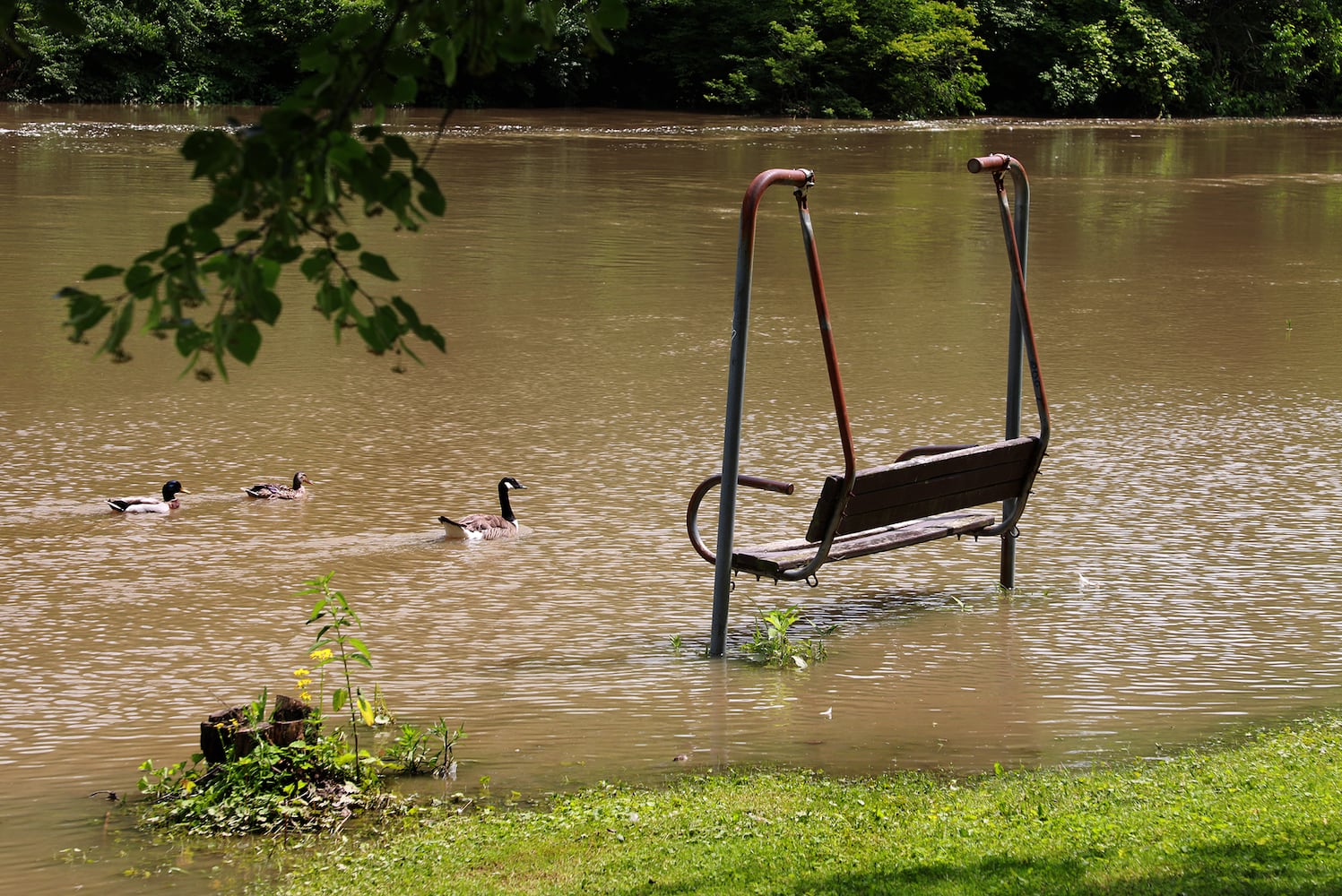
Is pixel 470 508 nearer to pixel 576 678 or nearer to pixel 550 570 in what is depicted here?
pixel 550 570

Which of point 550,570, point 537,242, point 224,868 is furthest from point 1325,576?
point 537,242

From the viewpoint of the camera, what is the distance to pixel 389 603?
24.0 feet

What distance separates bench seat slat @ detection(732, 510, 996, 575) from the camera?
254 inches

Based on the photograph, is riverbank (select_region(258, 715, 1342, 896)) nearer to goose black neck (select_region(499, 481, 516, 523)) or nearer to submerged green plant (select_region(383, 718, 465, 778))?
submerged green plant (select_region(383, 718, 465, 778))

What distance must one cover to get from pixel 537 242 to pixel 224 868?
13702 millimetres

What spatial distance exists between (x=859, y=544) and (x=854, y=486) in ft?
1.56

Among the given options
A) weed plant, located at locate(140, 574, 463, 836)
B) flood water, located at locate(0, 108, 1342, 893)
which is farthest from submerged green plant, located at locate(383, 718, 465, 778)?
flood water, located at locate(0, 108, 1342, 893)

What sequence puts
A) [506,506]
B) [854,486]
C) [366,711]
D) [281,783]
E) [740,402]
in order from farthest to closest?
[506,506] < [740,402] < [854,486] < [366,711] < [281,783]

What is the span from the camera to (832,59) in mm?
40469

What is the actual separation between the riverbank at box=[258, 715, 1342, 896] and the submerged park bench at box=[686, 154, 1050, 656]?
126cm

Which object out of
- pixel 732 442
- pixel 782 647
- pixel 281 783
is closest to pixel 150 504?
pixel 732 442

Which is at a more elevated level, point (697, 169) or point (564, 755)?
point (697, 169)

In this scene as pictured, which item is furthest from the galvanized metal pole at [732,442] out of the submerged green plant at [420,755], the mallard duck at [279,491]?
the mallard duck at [279,491]

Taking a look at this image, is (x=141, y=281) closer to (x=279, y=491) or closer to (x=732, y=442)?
(x=732, y=442)
